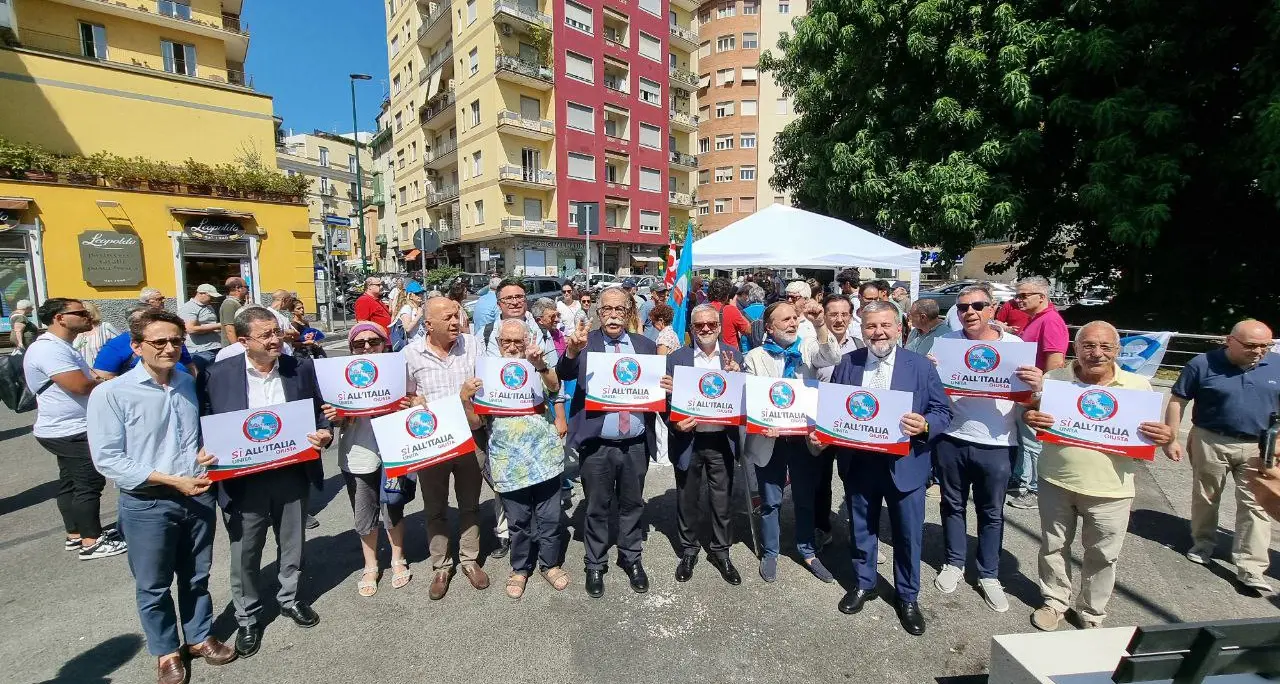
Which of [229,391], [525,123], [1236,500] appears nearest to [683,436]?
[229,391]

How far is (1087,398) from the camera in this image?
3277 millimetres

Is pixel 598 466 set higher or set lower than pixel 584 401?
lower

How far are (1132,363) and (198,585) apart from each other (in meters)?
9.75

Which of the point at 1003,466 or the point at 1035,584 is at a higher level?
the point at 1003,466

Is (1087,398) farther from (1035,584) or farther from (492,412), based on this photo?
(492,412)

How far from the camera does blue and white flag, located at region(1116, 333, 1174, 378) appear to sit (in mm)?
6801

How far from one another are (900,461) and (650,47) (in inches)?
1694

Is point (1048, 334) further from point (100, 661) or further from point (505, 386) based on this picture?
point (100, 661)

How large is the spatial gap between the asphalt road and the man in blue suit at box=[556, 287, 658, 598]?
27 cm

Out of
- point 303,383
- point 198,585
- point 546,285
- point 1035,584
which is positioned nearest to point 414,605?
point 198,585

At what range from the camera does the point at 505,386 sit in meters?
3.71

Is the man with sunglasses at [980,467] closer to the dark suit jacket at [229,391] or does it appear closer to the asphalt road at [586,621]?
the asphalt road at [586,621]

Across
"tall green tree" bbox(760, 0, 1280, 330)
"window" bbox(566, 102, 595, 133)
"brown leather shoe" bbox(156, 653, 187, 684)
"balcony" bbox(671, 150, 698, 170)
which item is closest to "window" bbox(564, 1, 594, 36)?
"window" bbox(566, 102, 595, 133)

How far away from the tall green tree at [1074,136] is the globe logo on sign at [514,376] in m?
10.3
